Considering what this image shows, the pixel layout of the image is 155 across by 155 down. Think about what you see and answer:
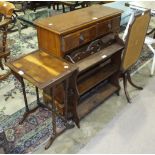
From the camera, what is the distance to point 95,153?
1.85m

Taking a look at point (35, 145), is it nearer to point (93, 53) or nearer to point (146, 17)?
point (93, 53)

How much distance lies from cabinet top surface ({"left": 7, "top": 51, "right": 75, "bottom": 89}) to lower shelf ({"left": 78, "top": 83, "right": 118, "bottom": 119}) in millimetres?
615

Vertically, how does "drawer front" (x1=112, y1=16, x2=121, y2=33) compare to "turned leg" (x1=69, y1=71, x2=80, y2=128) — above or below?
above

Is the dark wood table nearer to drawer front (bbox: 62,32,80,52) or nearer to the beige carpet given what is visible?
the beige carpet

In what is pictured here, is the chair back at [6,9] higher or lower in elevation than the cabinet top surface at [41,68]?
higher

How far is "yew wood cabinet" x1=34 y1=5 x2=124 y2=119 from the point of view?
70.2 inches

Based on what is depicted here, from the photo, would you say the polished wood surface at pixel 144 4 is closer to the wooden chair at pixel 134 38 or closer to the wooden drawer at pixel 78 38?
the wooden chair at pixel 134 38

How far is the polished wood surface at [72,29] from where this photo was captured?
1.74 metres

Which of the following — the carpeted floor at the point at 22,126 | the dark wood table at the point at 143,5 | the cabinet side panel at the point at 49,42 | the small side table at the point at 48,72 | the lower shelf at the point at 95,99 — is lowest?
the carpeted floor at the point at 22,126

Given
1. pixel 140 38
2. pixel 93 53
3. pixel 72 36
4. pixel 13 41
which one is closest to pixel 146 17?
pixel 140 38

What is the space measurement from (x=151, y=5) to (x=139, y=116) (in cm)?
145

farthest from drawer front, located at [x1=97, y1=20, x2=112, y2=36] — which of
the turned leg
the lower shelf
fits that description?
the lower shelf

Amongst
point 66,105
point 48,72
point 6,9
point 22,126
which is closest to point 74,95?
→ point 66,105

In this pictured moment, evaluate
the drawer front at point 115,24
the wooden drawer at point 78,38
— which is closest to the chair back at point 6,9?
the wooden drawer at point 78,38
